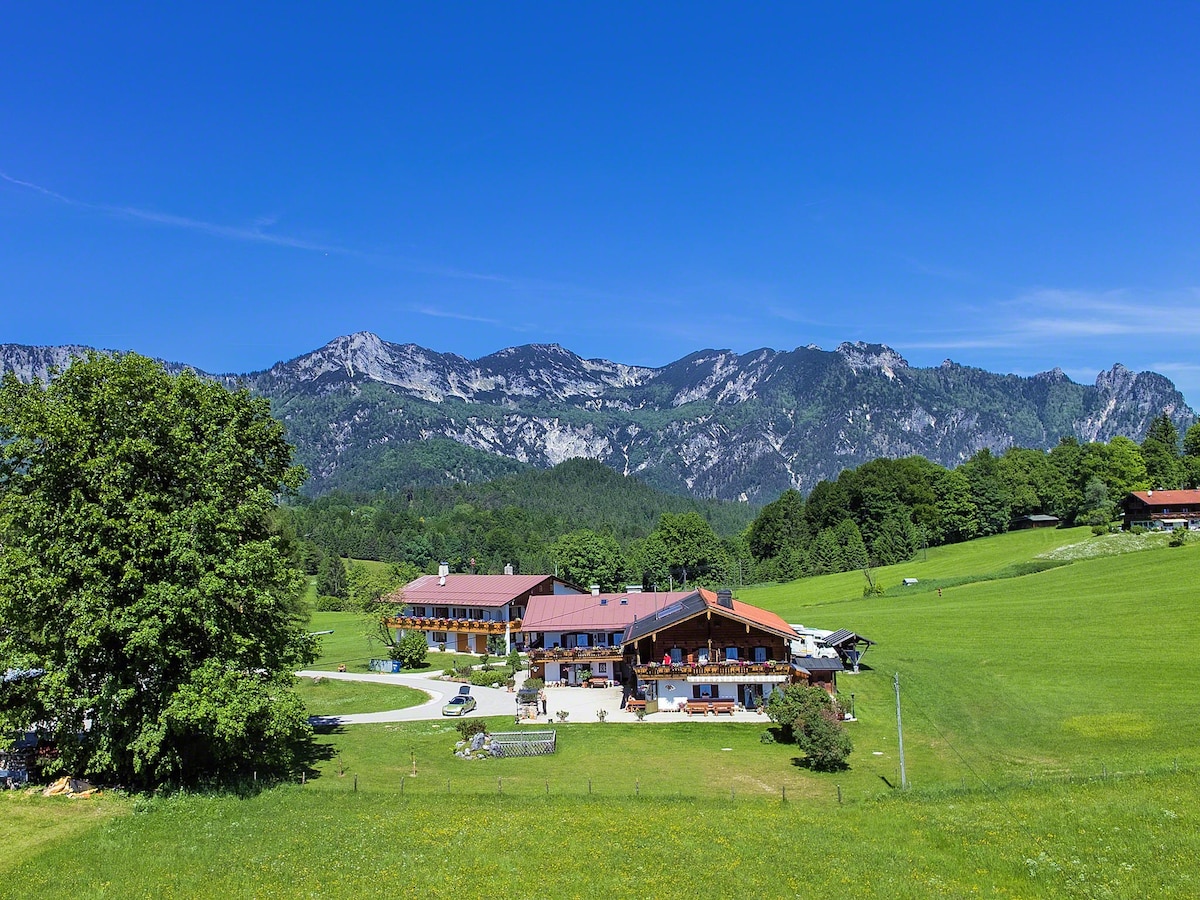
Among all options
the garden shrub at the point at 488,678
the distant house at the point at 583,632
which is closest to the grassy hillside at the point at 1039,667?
the distant house at the point at 583,632

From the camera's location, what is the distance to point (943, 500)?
139500mm

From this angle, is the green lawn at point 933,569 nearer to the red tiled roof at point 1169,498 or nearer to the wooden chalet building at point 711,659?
the red tiled roof at point 1169,498

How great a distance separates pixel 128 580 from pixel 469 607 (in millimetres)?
55875

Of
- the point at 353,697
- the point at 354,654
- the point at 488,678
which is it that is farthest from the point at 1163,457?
the point at 353,697

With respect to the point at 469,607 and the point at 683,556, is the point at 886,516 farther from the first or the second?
the point at 469,607

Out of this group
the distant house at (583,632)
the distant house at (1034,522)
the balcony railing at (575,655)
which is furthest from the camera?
the distant house at (1034,522)

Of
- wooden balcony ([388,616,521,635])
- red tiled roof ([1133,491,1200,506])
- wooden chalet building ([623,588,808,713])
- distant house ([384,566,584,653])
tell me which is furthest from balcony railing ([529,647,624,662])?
red tiled roof ([1133,491,1200,506])

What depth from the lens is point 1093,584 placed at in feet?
265

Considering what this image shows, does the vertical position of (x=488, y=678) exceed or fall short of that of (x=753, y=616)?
it falls short

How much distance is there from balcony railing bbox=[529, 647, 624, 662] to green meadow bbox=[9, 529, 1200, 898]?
13.1 m

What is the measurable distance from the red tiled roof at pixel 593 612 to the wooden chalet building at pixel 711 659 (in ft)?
29.4

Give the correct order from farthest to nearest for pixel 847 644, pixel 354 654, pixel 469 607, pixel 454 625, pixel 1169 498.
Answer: pixel 1169 498 < pixel 354 654 < pixel 454 625 < pixel 469 607 < pixel 847 644

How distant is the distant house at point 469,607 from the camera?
82.6 metres

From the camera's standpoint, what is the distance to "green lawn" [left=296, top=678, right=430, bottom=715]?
180 feet
